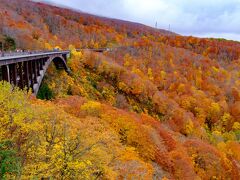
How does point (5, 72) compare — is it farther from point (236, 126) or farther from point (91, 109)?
point (236, 126)

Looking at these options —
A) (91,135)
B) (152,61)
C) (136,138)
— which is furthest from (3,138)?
(152,61)

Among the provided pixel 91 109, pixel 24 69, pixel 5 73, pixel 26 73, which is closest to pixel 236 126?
pixel 91 109

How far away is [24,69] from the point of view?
50.4 meters

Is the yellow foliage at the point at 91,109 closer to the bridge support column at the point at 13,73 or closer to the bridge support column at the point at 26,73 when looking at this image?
the bridge support column at the point at 26,73

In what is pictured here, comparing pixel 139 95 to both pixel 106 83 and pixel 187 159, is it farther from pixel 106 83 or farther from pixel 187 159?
pixel 187 159

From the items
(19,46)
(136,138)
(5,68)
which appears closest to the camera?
(5,68)

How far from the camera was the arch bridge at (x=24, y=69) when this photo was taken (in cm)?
3982

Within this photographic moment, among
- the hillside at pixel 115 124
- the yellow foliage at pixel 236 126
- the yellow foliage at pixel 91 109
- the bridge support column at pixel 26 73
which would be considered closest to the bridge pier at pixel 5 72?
the hillside at pixel 115 124

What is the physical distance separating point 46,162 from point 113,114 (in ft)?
97.5

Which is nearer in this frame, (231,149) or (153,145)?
(153,145)

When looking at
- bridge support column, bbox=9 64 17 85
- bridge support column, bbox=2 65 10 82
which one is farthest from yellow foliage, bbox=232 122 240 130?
bridge support column, bbox=2 65 10 82

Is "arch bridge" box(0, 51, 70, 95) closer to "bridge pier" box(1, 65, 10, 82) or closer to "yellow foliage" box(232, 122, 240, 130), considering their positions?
"bridge pier" box(1, 65, 10, 82)

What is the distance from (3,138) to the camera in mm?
25453

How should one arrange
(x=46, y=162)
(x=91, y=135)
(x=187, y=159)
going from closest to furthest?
(x=46, y=162)
(x=91, y=135)
(x=187, y=159)
